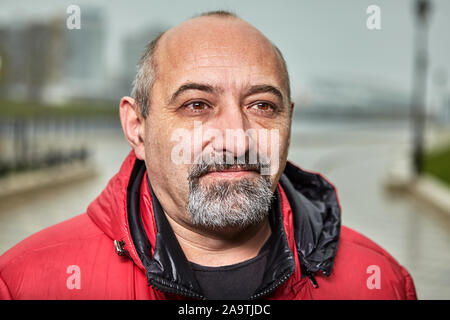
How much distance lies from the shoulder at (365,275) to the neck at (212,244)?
0.29 metres

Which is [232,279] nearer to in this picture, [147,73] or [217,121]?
[217,121]

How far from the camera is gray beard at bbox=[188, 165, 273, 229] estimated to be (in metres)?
1.72

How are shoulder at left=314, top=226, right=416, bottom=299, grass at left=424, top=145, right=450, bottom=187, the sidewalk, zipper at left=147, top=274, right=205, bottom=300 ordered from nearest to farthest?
zipper at left=147, top=274, right=205, bottom=300
shoulder at left=314, top=226, right=416, bottom=299
the sidewalk
grass at left=424, top=145, right=450, bottom=187

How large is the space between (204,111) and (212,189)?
0.81ft

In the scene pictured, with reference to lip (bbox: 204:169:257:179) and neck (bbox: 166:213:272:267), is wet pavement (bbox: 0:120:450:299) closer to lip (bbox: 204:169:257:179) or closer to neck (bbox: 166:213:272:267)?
neck (bbox: 166:213:272:267)

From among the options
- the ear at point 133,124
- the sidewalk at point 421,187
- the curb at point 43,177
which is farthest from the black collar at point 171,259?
the curb at point 43,177

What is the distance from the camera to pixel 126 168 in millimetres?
1983

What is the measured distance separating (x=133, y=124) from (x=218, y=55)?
435mm

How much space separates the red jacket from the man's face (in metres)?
0.15

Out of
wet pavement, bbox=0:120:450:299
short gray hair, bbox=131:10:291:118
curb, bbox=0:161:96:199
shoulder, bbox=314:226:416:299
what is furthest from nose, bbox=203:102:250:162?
curb, bbox=0:161:96:199

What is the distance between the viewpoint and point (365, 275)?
77.4 inches

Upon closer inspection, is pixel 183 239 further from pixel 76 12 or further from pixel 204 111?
pixel 76 12
